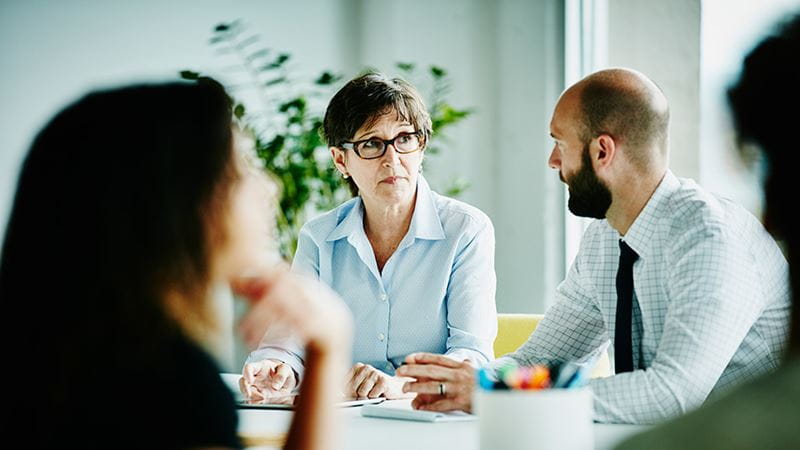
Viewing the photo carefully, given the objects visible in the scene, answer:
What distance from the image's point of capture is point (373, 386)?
2109mm

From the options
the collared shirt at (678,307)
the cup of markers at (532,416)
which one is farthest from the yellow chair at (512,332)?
the cup of markers at (532,416)

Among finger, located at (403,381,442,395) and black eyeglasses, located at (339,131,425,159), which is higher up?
black eyeglasses, located at (339,131,425,159)

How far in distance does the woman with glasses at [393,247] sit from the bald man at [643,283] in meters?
0.38

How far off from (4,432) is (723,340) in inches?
50.0

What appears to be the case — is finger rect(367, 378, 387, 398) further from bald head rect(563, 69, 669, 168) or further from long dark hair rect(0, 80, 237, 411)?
long dark hair rect(0, 80, 237, 411)

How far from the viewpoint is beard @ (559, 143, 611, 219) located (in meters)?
2.13

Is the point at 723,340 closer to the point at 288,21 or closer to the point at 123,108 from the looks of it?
the point at 123,108

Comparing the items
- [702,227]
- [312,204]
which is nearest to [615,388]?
[702,227]

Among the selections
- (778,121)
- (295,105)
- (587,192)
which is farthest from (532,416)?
(295,105)

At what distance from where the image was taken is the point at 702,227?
1.91m

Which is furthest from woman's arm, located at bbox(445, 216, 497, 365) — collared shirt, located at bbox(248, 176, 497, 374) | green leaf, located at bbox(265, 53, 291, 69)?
green leaf, located at bbox(265, 53, 291, 69)

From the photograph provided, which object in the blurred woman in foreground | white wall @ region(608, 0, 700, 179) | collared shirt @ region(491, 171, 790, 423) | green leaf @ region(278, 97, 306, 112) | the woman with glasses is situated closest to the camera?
the blurred woman in foreground

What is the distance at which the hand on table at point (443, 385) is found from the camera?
5.99 ft

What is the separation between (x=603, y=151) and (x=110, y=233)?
1372 mm
